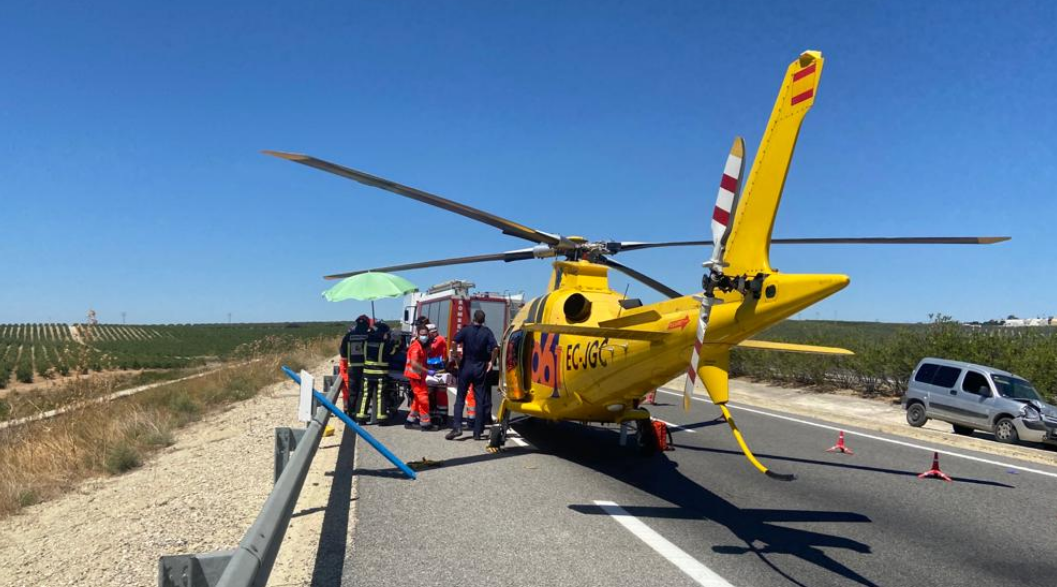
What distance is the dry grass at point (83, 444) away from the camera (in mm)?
7863

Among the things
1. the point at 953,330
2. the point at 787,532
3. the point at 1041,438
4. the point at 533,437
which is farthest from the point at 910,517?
the point at 953,330

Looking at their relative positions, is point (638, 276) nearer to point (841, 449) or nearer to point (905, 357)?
point (841, 449)

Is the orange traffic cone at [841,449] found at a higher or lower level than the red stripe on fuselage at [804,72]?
lower

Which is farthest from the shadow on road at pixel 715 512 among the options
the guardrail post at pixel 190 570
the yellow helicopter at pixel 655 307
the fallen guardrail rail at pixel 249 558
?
the guardrail post at pixel 190 570

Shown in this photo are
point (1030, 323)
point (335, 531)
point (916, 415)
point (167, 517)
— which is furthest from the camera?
point (1030, 323)

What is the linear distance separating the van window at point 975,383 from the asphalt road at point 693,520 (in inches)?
262

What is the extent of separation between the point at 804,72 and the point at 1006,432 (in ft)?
42.4

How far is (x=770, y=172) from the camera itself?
16.6 ft

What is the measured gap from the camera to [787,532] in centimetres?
581

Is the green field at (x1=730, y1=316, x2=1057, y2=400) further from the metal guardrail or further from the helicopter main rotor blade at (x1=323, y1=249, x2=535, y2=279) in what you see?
the metal guardrail

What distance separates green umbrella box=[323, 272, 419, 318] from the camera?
43.8 feet

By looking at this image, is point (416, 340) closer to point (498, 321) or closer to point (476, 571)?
point (476, 571)

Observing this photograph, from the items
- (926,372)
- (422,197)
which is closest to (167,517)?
(422,197)

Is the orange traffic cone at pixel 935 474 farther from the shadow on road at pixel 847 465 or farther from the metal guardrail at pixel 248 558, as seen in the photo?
the metal guardrail at pixel 248 558
